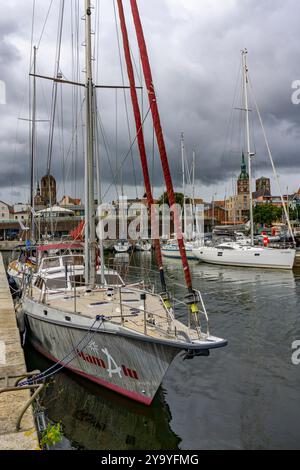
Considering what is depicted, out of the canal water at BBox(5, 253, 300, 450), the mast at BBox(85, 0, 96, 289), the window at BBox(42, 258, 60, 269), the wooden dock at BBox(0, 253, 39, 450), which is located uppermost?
the mast at BBox(85, 0, 96, 289)

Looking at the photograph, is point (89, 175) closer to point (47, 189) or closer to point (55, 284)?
point (55, 284)

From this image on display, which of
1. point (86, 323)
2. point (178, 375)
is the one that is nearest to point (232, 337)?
point (178, 375)

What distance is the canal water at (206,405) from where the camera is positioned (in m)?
8.80

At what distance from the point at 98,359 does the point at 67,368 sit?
2021mm

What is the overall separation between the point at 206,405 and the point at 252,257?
99.4 feet

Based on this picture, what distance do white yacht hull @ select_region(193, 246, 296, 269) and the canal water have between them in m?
22.1

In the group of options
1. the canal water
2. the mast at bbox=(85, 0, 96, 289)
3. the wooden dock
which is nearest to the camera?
the wooden dock

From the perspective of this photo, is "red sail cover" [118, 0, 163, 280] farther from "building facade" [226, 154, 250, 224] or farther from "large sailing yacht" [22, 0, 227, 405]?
"building facade" [226, 154, 250, 224]

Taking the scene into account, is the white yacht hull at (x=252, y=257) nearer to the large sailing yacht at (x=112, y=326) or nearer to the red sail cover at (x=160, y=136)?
the large sailing yacht at (x=112, y=326)

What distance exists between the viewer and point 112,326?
9648 millimetres

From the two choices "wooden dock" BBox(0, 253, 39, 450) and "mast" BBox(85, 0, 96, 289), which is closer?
"wooden dock" BBox(0, 253, 39, 450)

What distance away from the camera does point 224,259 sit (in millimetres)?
42125

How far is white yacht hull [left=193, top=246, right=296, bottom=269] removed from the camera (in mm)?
37156

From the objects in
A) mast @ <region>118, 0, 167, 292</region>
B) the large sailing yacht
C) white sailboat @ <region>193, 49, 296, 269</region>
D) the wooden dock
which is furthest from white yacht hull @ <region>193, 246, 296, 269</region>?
the wooden dock
